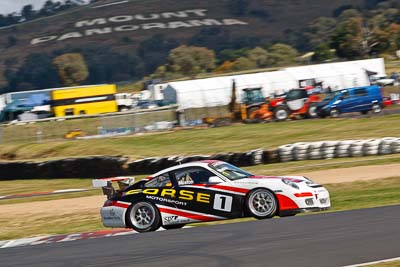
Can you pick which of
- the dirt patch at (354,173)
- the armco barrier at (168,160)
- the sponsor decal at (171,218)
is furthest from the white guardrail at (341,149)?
the sponsor decal at (171,218)

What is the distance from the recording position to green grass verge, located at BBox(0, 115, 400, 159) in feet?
100

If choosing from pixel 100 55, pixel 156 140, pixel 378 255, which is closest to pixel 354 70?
pixel 156 140

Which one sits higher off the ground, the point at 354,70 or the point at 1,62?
the point at 1,62

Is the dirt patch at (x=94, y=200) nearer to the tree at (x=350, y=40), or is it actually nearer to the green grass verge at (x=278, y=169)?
the green grass verge at (x=278, y=169)

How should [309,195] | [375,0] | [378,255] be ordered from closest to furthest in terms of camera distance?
[378,255], [309,195], [375,0]

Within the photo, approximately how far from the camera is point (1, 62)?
180500 mm

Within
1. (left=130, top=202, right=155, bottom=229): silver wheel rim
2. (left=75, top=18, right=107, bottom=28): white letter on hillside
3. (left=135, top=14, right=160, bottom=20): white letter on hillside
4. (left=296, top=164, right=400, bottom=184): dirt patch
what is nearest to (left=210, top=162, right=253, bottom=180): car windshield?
(left=130, top=202, right=155, bottom=229): silver wheel rim

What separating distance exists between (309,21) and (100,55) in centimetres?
4782

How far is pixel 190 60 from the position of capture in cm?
10831

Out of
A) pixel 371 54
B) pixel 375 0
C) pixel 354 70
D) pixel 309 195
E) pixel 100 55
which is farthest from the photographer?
A: pixel 375 0

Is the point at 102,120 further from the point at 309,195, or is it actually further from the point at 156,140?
the point at 309,195

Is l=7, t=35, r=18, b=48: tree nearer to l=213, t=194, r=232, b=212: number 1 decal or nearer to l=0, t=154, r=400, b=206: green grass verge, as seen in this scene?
l=0, t=154, r=400, b=206: green grass verge

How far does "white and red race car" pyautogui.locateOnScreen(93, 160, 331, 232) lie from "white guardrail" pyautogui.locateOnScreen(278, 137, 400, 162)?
Answer: 11.3 metres

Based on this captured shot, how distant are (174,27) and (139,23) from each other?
389 inches
